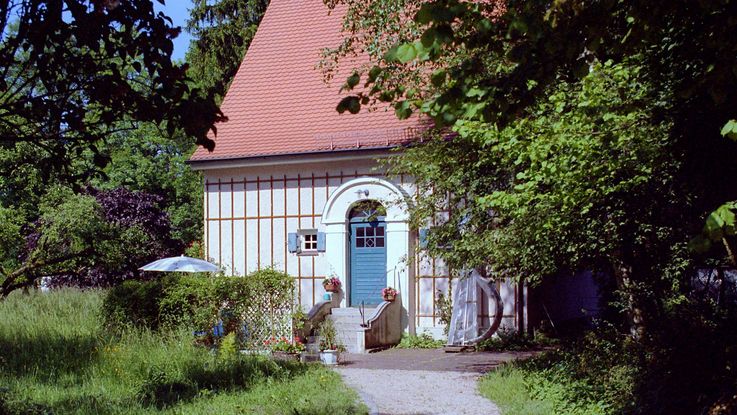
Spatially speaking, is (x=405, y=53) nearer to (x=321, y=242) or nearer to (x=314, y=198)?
(x=321, y=242)

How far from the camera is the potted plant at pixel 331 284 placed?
58.7 feet

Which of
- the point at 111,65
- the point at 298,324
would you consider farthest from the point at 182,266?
the point at 111,65

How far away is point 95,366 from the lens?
10906mm

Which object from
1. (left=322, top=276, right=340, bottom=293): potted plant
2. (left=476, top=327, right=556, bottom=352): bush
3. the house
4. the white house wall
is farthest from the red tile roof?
(left=476, top=327, right=556, bottom=352): bush

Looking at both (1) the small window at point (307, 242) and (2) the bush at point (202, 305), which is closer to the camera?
(2) the bush at point (202, 305)

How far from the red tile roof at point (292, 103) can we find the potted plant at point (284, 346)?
429cm

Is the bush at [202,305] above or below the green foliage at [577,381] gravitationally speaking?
above

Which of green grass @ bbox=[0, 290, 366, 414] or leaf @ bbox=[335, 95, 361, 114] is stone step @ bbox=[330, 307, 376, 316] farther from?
leaf @ bbox=[335, 95, 361, 114]

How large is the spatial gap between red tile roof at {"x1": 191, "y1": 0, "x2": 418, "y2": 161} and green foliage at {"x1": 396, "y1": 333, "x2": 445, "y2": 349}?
13.2ft

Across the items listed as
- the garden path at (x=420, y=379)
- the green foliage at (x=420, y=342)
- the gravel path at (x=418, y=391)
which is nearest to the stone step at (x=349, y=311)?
the green foliage at (x=420, y=342)

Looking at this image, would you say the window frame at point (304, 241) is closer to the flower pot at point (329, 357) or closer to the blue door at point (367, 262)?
the blue door at point (367, 262)

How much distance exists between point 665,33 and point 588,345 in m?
4.68

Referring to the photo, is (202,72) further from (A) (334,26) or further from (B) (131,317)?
(B) (131,317)

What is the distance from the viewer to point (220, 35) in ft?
85.1
